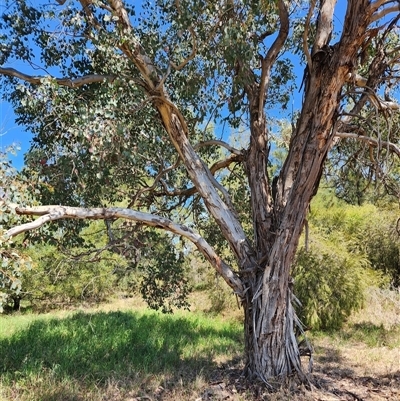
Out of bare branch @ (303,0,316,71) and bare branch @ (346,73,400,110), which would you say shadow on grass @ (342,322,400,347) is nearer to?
bare branch @ (346,73,400,110)

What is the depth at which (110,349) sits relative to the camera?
6355 mm

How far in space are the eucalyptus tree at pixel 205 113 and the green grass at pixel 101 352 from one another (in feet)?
5.98

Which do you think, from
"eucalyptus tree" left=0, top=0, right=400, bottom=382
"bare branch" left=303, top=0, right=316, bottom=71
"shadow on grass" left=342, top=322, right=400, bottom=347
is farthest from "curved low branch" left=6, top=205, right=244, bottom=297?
"shadow on grass" left=342, top=322, right=400, bottom=347

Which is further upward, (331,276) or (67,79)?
(67,79)

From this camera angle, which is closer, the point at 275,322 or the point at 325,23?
the point at 275,322

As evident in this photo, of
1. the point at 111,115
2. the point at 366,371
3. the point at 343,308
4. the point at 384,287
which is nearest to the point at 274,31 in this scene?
the point at 111,115

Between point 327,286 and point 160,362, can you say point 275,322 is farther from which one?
point 327,286

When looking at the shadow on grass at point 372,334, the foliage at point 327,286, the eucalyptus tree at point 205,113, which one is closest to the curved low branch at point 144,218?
the eucalyptus tree at point 205,113

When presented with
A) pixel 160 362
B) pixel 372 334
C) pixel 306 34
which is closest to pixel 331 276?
pixel 372 334

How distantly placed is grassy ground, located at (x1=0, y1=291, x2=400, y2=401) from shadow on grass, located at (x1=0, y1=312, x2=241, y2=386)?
0.05 feet

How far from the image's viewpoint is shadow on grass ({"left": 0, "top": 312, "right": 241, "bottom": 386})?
16.9 feet

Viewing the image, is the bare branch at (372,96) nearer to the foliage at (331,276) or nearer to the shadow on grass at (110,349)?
the shadow on grass at (110,349)

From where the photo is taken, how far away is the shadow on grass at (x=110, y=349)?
16.9 feet

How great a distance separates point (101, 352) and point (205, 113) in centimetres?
410
